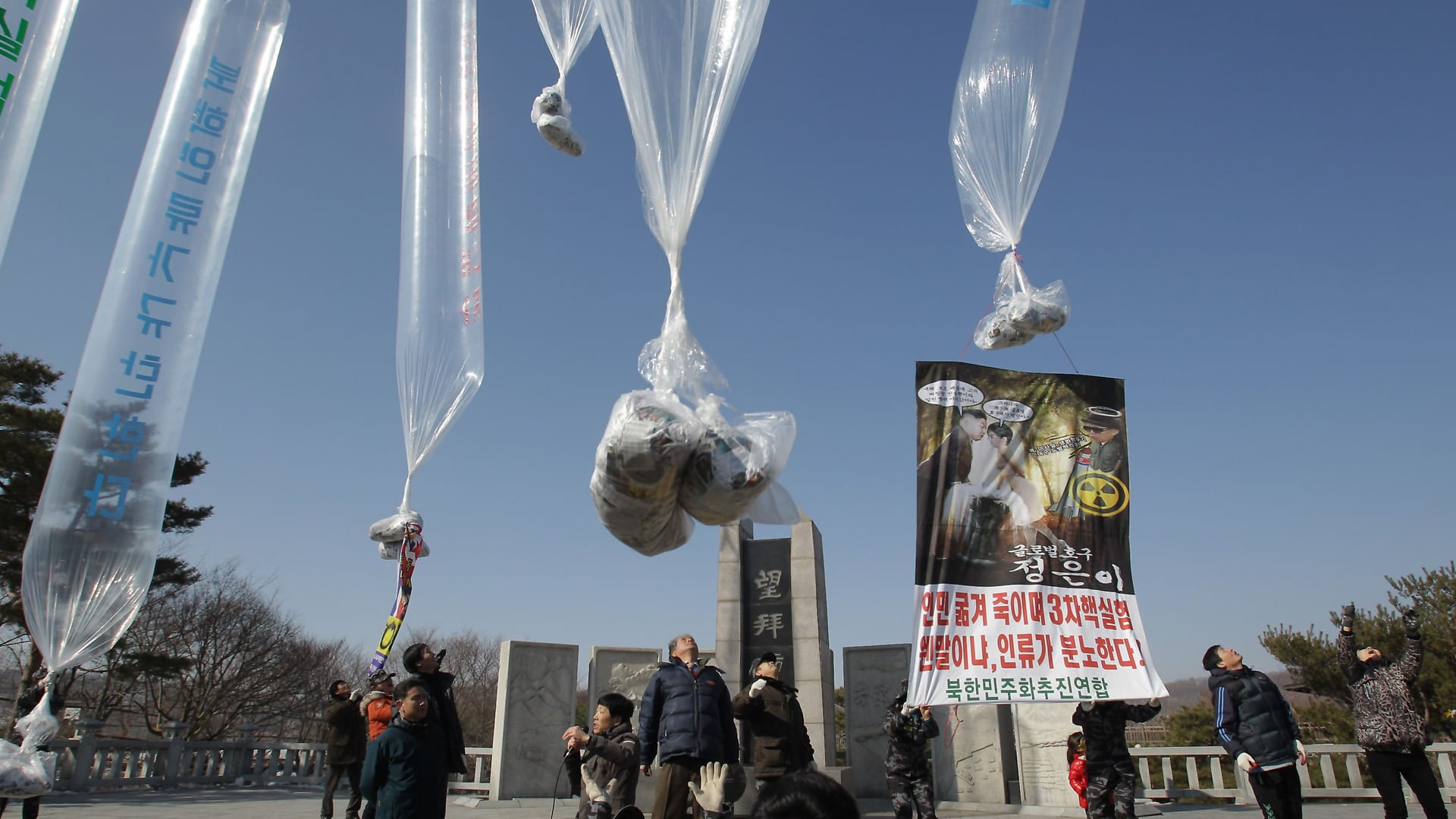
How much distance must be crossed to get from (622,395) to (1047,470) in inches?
194

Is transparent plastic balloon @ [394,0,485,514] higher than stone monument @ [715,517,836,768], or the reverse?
transparent plastic balloon @ [394,0,485,514]

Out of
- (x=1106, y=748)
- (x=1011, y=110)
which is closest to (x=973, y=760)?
(x=1106, y=748)

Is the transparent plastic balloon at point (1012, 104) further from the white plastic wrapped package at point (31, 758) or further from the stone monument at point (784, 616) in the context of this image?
the white plastic wrapped package at point (31, 758)

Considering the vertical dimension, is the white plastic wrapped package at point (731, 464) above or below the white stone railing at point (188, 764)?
above

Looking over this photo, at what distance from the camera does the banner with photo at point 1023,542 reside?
626cm

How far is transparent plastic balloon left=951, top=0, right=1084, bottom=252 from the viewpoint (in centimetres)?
578

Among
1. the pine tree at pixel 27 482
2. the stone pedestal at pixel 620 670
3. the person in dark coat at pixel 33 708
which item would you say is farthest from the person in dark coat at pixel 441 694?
the pine tree at pixel 27 482

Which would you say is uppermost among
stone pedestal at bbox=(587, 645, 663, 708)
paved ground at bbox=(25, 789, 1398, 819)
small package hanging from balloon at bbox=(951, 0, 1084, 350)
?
small package hanging from balloon at bbox=(951, 0, 1084, 350)

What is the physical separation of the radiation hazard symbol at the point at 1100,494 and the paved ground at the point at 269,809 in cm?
362

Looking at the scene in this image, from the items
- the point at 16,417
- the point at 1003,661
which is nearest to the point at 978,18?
the point at 1003,661

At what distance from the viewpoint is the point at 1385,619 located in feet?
67.3

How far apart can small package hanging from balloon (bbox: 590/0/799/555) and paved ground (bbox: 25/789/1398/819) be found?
689cm

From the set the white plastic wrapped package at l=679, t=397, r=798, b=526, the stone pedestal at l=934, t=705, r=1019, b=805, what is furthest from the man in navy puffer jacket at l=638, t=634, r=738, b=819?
the stone pedestal at l=934, t=705, r=1019, b=805

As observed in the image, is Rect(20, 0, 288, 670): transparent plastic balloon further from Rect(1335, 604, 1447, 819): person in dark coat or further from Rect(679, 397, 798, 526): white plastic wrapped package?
Result: Rect(1335, 604, 1447, 819): person in dark coat
